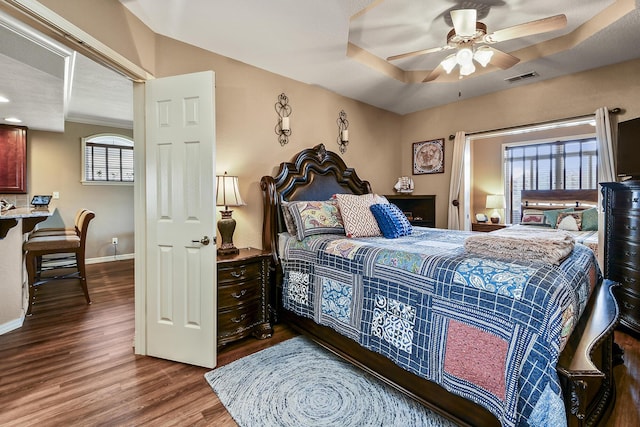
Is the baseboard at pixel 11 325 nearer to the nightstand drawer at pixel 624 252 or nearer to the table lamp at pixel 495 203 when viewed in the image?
the nightstand drawer at pixel 624 252

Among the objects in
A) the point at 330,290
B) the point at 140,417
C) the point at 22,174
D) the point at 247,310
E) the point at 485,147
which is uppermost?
the point at 485,147

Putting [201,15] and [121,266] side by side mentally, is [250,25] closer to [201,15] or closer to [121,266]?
[201,15]

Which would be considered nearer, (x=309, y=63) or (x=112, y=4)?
(x=112, y=4)

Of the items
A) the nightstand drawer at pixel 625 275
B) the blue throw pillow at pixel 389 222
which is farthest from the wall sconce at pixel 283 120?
the nightstand drawer at pixel 625 275

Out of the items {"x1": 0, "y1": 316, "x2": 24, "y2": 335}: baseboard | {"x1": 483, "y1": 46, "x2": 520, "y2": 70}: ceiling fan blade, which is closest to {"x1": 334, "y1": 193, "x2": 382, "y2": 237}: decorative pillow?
{"x1": 483, "y1": 46, "x2": 520, "y2": 70}: ceiling fan blade

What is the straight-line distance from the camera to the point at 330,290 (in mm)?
2271

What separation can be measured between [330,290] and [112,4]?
2534mm

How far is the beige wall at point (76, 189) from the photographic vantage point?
516 cm

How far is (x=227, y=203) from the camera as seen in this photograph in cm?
271

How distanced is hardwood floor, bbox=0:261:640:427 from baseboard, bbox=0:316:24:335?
6 centimetres

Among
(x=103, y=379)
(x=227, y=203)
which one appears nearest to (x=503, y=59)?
(x=227, y=203)

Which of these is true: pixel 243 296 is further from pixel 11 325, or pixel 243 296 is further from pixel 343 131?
pixel 343 131

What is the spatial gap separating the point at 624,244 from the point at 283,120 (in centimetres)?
356

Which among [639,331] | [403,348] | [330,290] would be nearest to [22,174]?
[330,290]
